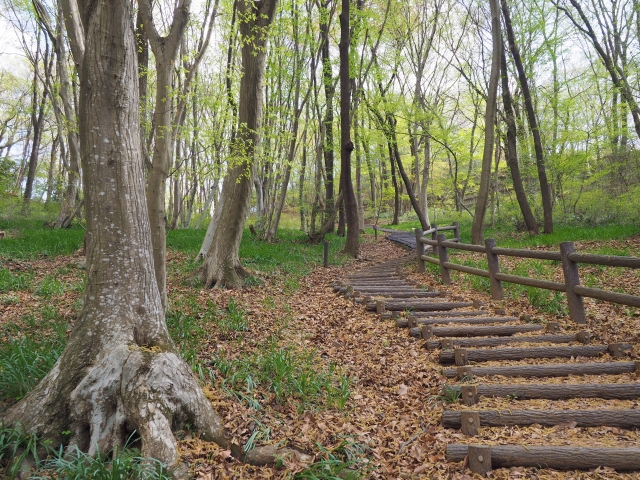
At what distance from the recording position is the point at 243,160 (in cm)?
785

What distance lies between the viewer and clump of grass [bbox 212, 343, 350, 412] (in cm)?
405

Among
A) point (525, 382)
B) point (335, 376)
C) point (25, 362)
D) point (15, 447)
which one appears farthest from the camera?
point (335, 376)

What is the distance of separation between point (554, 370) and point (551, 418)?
3.26 ft

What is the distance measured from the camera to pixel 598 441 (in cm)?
313

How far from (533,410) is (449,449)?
1.02 meters

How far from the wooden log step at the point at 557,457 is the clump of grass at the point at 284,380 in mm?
1477

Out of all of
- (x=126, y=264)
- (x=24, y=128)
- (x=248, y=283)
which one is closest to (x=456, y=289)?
(x=248, y=283)

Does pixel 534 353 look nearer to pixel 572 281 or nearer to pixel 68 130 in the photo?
pixel 572 281

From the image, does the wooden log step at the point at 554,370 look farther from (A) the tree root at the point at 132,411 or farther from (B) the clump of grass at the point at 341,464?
(A) the tree root at the point at 132,411

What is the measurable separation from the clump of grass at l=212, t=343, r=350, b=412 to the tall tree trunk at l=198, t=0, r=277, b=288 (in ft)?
11.4

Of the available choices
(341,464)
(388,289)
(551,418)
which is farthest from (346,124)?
Result: (341,464)

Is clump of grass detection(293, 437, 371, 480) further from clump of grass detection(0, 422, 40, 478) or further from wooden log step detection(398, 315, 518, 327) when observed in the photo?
wooden log step detection(398, 315, 518, 327)

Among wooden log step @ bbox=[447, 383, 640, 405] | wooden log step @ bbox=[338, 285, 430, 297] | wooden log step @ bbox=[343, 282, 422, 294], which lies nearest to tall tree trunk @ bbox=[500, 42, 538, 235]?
wooden log step @ bbox=[343, 282, 422, 294]

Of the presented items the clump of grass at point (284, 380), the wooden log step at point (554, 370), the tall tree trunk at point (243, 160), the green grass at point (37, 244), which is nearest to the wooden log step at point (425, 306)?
the clump of grass at point (284, 380)
